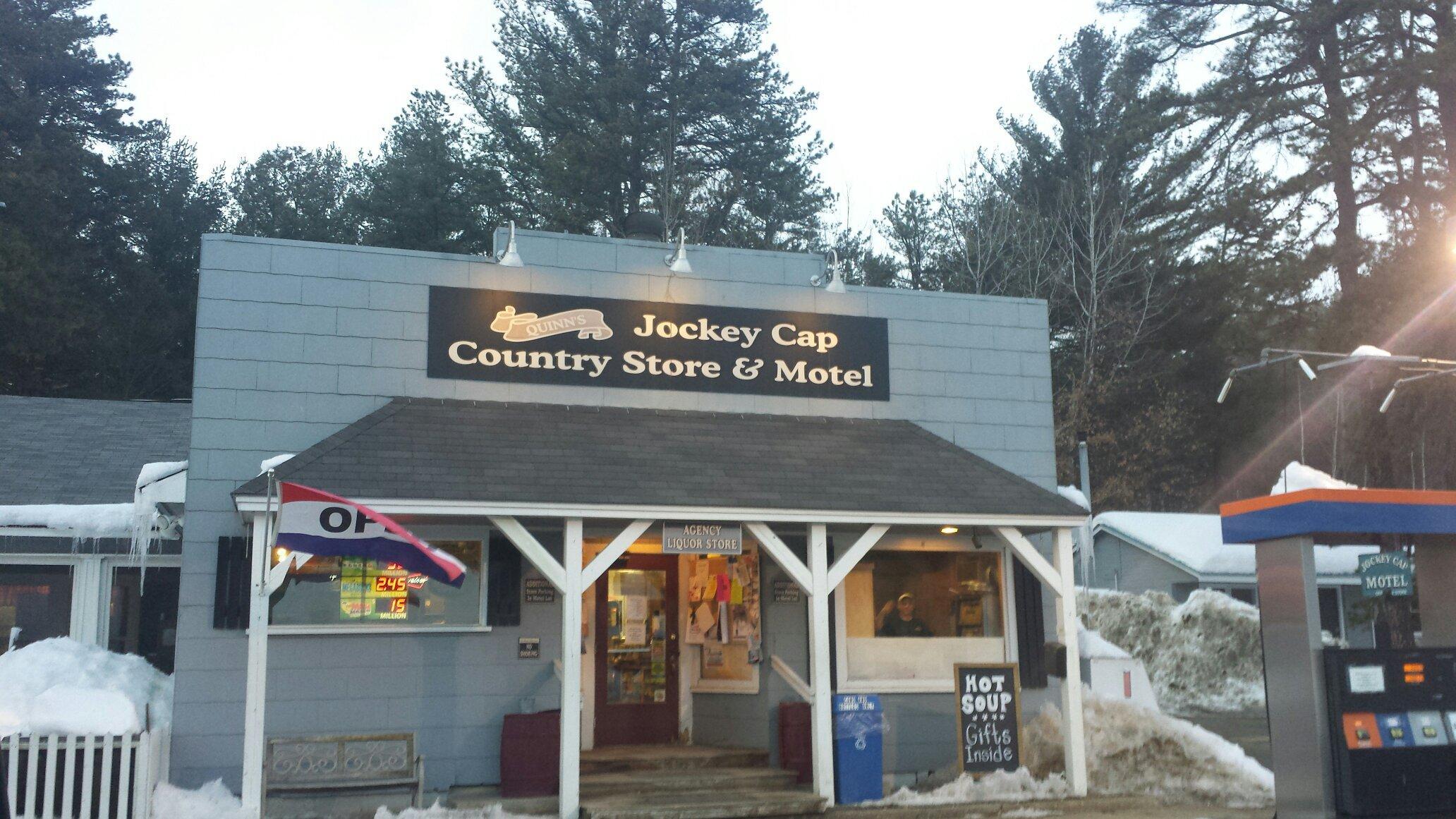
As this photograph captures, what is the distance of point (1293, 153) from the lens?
2695cm

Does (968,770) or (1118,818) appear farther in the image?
(968,770)

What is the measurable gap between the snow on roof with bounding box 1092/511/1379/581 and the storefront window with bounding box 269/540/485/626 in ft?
60.2

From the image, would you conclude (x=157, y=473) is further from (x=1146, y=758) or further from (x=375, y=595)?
(x=1146, y=758)

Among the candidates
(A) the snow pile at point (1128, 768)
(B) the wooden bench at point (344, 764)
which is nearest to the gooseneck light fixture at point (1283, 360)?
(A) the snow pile at point (1128, 768)

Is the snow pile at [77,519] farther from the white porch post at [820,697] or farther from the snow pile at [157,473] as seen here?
the white porch post at [820,697]

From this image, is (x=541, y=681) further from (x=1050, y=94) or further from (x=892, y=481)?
(x=1050, y=94)

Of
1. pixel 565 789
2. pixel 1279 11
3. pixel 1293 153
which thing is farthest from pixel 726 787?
pixel 1279 11

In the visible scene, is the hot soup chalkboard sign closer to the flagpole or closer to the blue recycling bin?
the blue recycling bin

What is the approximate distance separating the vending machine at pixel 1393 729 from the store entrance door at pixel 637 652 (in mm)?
6320

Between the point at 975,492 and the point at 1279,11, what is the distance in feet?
66.9

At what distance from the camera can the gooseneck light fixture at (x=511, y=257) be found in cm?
1240

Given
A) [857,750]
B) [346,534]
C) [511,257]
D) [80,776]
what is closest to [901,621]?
[857,750]

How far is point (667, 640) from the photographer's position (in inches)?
518

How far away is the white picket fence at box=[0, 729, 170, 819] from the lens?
379 inches
